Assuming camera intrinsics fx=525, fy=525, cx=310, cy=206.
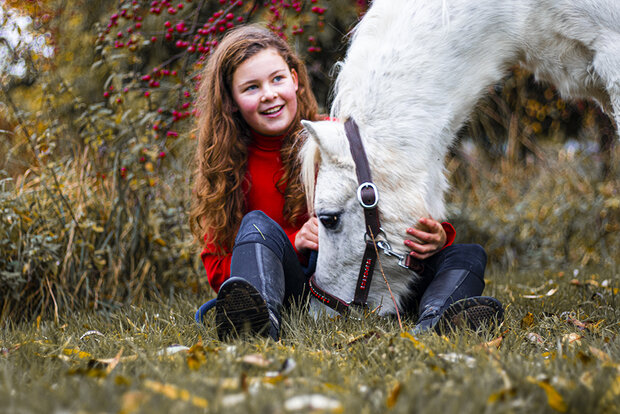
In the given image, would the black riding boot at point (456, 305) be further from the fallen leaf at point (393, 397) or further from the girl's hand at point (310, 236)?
the fallen leaf at point (393, 397)

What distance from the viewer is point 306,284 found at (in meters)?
2.46

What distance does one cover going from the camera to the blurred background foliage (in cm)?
350

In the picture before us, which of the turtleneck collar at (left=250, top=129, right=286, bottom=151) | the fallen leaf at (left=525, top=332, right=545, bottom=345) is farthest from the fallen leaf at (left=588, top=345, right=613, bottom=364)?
the turtleneck collar at (left=250, top=129, right=286, bottom=151)

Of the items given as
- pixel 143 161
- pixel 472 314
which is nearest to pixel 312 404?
pixel 472 314

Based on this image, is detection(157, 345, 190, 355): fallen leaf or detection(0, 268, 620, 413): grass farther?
detection(157, 345, 190, 355): fallen leaf

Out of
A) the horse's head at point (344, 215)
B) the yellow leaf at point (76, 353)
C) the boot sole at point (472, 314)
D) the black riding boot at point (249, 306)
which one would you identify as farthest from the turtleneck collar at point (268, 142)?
the yellow leaf at point (76, 353)

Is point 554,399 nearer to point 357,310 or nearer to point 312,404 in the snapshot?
point 312,404

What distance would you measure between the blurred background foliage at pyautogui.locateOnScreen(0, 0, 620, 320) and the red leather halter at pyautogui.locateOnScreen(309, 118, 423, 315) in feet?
2.70

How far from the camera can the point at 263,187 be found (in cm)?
286

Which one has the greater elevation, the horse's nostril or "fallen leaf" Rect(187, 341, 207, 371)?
the horse's nostril

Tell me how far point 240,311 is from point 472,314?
0.84m

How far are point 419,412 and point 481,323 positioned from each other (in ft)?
3.15

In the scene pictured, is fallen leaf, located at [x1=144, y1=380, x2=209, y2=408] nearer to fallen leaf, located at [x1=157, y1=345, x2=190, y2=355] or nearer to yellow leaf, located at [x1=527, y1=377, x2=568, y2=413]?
fallen leaf, located at [x1=157, y1=345, x2=190, y2=355]

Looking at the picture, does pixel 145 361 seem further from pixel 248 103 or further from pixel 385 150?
pixel 248 103
